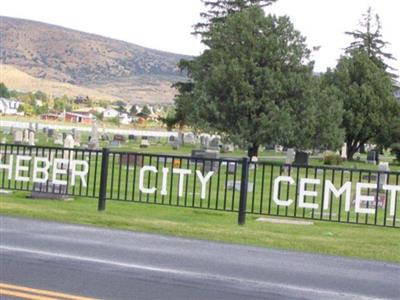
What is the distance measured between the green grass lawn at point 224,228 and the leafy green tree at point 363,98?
166 feet

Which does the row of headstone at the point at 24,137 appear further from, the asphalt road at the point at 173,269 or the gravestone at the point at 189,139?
the asphalt road at the point at 173,269

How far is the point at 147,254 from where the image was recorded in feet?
35.9

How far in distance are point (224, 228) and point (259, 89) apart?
39.3 metres

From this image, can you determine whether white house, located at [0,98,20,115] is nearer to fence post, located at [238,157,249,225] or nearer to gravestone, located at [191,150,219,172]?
gravestone, located at [191,150,219,172]

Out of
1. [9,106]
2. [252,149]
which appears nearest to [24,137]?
[252,149]

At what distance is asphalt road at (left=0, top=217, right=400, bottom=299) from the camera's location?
861 centimetres

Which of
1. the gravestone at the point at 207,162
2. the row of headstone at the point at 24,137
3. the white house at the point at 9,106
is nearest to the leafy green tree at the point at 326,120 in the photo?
the row of headstone at the point at 24,137

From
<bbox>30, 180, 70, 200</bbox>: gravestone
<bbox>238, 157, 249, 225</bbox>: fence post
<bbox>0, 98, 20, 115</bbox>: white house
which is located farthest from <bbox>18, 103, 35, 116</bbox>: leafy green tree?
<bbox>238, 157, 249, 225</bbox>: fence post

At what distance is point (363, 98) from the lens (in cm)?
6775

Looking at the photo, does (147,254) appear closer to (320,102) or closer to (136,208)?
(136,208)

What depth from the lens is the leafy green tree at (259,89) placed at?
173 ft

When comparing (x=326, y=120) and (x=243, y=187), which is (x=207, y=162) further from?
(x=326, y=120)

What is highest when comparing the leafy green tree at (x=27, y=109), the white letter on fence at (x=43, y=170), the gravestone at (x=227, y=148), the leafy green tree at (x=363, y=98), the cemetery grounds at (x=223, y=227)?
the leafy green tree at (x=363, y=98)

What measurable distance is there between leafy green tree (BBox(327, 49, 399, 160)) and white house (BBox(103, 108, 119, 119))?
82.4 metres
